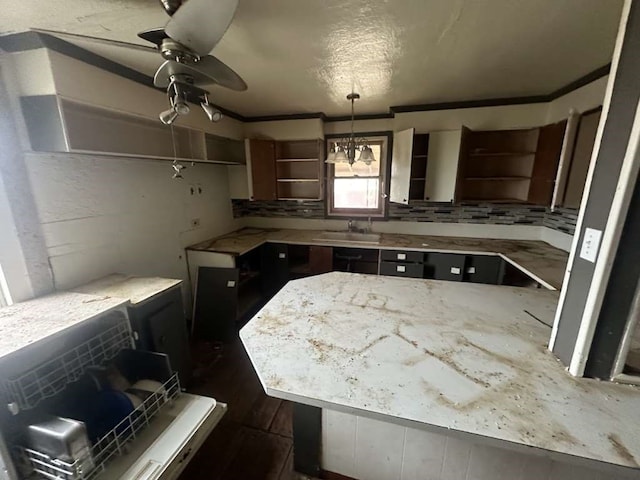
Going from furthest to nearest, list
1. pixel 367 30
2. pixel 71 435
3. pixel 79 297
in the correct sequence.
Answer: pixel 79 297
pixel 367 30
pixel 71 435

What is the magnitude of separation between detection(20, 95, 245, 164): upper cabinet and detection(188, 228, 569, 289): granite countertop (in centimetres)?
94

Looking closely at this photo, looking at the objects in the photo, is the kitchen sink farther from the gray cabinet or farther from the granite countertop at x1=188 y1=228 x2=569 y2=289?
the gray cabinet

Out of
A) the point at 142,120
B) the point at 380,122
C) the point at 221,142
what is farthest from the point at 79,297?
the point at 380,122

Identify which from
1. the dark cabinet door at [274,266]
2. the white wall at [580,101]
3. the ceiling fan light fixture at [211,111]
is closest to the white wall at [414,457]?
the ceiling fan light fixture at [211,111]

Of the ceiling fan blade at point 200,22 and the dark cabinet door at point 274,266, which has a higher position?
the ceiling fan blade at point 200,22

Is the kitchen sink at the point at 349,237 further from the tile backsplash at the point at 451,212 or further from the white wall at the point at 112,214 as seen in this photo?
the white wall at the point at 112,214

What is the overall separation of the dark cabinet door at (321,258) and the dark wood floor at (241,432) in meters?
1.26

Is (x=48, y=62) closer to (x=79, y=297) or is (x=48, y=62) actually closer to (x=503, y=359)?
(x=79, y=297)

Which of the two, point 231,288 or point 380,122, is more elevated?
point 380,122

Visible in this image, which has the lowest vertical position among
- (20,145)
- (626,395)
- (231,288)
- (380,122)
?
(231,288)

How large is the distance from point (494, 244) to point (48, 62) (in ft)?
12.4

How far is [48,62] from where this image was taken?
143 centimetres

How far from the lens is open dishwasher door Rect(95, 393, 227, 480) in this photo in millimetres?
1073

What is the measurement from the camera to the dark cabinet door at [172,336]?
5.52 ft
